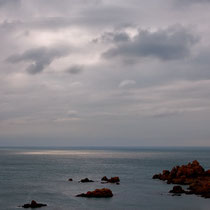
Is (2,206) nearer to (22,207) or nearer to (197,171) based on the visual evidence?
(22,207)

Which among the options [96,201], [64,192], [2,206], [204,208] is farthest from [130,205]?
[2,206]

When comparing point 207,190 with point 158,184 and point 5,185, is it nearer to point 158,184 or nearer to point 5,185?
point 158,184

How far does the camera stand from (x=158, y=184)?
99062 millimetres

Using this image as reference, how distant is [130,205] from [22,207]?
22.6m

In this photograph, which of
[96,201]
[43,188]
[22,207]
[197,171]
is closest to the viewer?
[22,207]

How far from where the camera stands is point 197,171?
10388 centimetres

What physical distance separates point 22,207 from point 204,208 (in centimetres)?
3734

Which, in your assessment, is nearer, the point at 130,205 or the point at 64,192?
the point at 130,205

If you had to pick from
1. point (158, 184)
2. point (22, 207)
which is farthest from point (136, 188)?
point (22, 207)

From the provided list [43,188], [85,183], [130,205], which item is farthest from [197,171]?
[43,188]

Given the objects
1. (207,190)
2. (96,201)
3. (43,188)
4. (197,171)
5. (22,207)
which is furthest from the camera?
(197,171)

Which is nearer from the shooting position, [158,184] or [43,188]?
[43,188]

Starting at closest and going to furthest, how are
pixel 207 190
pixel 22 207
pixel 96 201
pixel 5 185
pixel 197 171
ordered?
pixel 22 207 < pixel 96 201 < pixel 207 190 < pixel 5 185 < pixel 197 171

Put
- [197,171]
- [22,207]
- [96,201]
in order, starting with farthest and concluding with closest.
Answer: [197,171], [96,201], [22,207]
